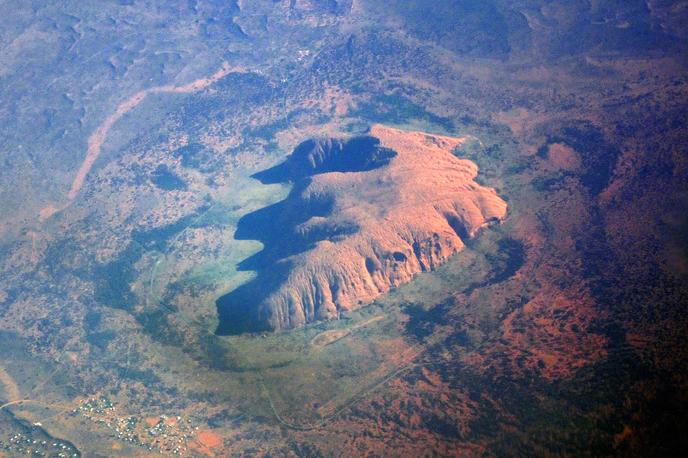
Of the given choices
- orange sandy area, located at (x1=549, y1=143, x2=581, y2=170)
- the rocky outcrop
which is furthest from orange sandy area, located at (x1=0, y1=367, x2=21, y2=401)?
orange sandy area, located at (x1=549, y1=143, x2=581, y2=170)

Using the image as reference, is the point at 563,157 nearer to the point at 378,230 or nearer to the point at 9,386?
the point at 378,230

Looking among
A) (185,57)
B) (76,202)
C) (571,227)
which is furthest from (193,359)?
(185,57)

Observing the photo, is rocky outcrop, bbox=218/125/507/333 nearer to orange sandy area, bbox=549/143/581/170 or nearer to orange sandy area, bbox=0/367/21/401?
orange sandy area, bbox=549/143/581/170

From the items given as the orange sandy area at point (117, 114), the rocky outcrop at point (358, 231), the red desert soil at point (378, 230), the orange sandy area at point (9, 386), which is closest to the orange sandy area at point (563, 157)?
the rocky outcrop at point (358, 231)

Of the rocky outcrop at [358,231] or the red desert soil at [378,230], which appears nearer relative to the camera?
the red desert soil at [378,230]

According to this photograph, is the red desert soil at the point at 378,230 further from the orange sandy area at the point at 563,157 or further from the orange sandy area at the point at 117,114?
the orange sandy area at the point at 117,114

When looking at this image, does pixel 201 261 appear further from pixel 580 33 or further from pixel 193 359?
pixel 580 33
